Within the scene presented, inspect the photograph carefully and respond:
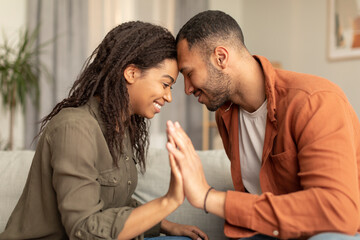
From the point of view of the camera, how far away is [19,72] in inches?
116

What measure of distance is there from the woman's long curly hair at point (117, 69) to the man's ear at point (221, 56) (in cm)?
18

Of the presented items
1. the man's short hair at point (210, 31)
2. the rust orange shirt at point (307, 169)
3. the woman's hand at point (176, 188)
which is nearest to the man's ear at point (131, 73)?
the man's short hair at point (210, 31)

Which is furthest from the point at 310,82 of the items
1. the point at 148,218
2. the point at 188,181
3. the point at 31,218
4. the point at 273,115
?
the point at 31,218

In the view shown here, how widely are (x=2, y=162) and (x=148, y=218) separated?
3.44 ft

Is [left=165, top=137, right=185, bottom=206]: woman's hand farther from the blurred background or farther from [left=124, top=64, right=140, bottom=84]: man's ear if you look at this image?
the blurred background

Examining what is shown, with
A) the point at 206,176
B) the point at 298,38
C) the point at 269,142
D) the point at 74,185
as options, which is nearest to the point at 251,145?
the point at 269,142

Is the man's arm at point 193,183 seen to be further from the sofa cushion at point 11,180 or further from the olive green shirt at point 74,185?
the sofa cushion at point 11,180

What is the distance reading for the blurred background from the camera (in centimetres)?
319

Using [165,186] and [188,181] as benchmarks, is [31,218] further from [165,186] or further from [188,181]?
[165,186]

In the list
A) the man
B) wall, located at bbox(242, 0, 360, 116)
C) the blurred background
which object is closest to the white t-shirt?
the man

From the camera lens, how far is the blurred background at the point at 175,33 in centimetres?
319

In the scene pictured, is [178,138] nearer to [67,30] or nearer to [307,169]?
[307,169]

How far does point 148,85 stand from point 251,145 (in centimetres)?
51

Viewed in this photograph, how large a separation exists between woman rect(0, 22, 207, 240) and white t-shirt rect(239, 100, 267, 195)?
0.97 feet
